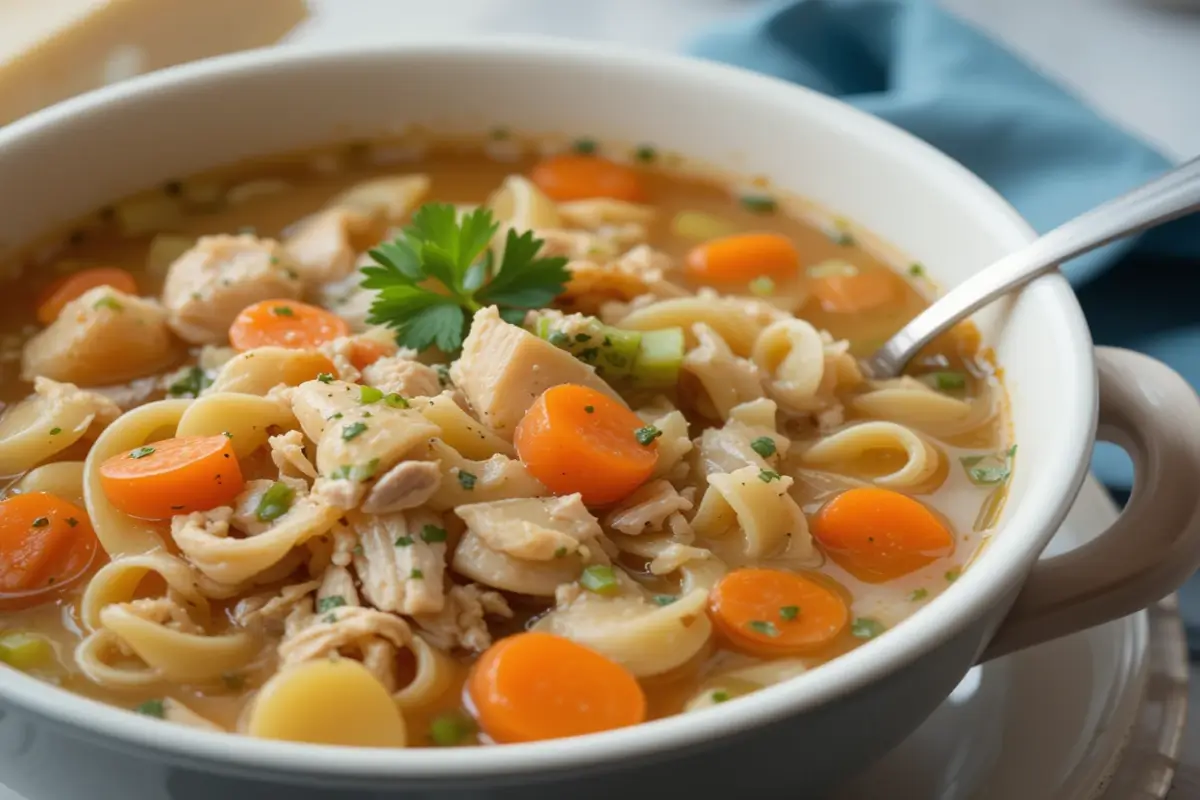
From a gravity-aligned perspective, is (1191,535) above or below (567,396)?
below

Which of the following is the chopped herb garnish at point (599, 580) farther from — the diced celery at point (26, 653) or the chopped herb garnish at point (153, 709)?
the diced celery at point (26, 653)

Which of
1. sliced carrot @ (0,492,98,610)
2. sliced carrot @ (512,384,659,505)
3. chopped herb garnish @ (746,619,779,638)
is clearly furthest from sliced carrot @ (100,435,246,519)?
chopped herb garnish @ (746,619,779,638)

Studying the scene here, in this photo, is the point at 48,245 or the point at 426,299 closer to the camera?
the point at 426,299

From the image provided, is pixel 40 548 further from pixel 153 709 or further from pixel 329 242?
pixel 329 242

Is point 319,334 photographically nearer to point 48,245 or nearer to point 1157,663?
point 48,245

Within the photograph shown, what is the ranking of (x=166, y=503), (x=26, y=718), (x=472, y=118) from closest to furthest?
(x=26, y=718)
(x=166, y=503)
(x=472, y=118)

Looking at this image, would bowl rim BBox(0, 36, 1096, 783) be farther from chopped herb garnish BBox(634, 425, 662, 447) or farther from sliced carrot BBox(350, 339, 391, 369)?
sliced carrot BBox(350, 339, 391, 369)

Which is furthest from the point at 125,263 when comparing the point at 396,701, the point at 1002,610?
the point at 1002,610
